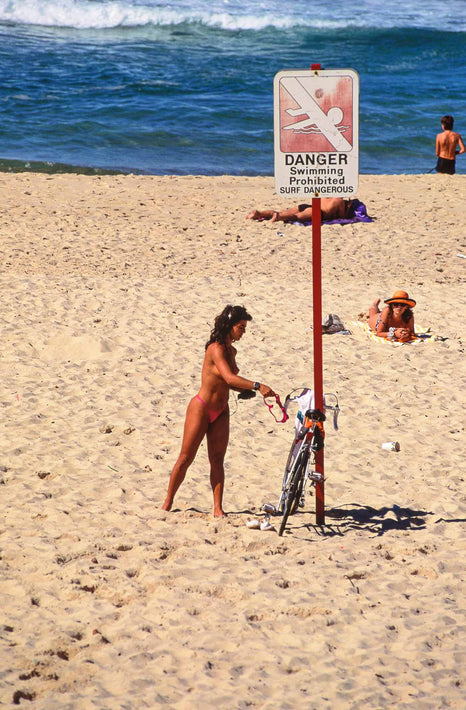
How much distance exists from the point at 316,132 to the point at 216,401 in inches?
74.2

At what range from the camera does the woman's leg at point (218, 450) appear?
19.7ft

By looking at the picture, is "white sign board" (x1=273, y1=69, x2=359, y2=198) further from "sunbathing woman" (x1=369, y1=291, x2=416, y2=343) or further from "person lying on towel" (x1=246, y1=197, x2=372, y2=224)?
"person lying on towel" (x1=246, y1=197, x2=372, y2=224)

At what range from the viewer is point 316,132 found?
5375mm

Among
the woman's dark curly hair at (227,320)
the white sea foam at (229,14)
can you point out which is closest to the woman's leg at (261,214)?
A: the woman's dark curly hair at (227,320)

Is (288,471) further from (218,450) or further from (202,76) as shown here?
(202,76)

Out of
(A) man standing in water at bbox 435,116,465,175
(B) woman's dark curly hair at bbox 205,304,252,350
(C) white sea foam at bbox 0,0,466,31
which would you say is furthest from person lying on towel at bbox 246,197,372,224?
(C) white sea foam at bbox 0,0,466,31

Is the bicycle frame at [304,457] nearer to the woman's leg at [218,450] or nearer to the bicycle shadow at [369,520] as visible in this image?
the bicycle shadow at [369,520]

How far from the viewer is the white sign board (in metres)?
5.33

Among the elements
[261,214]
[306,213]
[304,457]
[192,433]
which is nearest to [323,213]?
[306,213]

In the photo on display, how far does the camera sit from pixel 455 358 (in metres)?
9.38

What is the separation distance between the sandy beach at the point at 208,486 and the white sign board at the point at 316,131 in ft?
7.63

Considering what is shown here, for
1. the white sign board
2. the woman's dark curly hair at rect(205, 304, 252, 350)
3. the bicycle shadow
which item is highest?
the white sign board

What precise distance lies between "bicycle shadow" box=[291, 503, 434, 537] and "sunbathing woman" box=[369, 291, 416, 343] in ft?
11.9

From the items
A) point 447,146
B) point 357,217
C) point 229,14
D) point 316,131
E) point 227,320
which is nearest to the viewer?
point 316,131
